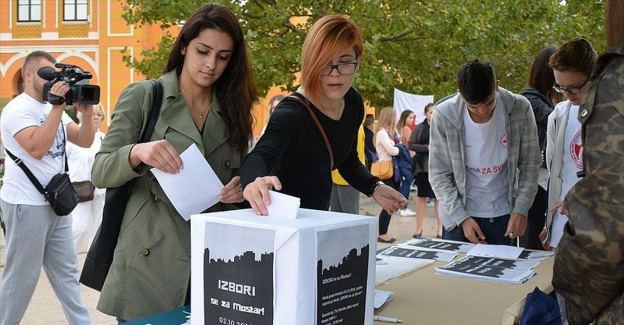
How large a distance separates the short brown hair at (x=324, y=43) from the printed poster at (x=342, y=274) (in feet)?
2.40

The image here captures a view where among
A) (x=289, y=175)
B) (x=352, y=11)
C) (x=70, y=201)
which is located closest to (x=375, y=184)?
(x=289, y=175)

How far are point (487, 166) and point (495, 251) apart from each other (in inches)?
19.6

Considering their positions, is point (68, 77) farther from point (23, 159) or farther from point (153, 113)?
point (153, 113)

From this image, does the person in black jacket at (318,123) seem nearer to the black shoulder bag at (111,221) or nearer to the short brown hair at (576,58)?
the black shoulder bag at (111,221)

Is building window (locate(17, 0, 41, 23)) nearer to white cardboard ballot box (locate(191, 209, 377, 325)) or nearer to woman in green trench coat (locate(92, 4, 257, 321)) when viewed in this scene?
woman in green trench coat (locate(92, 4, 257, 321))

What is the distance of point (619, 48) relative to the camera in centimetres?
135

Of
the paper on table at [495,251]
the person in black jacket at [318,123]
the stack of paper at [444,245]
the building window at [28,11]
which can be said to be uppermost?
the building window at [28,11]

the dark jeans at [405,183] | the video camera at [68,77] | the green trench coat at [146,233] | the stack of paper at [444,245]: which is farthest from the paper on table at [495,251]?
the dark jeans at [405,183]

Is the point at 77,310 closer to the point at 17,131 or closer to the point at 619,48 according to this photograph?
the point at 17,131

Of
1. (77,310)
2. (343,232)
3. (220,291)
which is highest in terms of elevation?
(343,232)

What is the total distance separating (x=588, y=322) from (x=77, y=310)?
322 centimetres

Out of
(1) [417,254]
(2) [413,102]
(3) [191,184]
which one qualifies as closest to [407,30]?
(2) [413,102]

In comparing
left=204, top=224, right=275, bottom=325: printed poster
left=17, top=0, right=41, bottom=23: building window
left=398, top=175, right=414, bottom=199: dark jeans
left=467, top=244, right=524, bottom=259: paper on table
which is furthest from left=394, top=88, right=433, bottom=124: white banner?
left=17, top=0, right=41, bottom=23: building window

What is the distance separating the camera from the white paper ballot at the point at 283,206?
1.42 metres
